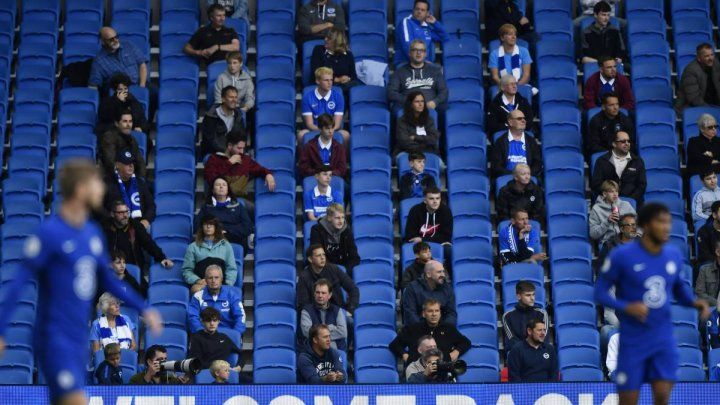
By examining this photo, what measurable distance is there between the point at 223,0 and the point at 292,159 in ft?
9.87

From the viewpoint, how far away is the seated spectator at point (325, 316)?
47.6 ft

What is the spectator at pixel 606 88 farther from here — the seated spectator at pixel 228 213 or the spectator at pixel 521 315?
the seated spectator at pixel 228 213

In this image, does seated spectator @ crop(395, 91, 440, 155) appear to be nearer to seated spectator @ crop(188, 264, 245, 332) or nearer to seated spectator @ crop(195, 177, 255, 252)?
seated spectator @ crop(195, 177, 255, 252)

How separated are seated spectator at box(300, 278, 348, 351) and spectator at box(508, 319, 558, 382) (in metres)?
1.70

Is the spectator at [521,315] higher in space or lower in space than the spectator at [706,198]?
lower

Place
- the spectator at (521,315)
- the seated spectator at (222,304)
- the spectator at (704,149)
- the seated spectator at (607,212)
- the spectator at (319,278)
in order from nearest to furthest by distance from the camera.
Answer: the spectator at (521,315), the seated spectator at (222,304), the spectator at (319,278), the seated spectator at (607,212), the spectator at (704,149)

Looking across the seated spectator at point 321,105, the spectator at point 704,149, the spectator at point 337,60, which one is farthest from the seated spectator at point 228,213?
the spectator at point 704,149

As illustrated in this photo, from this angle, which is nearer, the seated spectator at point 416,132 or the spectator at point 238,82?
the seated spectator at point 416,132

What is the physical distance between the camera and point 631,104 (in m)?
17.5

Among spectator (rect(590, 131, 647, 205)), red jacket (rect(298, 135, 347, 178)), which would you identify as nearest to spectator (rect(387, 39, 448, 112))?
red jacket (rect(298, 135, 347, 178))

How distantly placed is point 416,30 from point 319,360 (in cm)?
548

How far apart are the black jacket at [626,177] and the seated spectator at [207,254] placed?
4167 millimetres

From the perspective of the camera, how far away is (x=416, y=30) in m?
18.0

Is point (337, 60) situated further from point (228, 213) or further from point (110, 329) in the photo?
point (110, 329)
